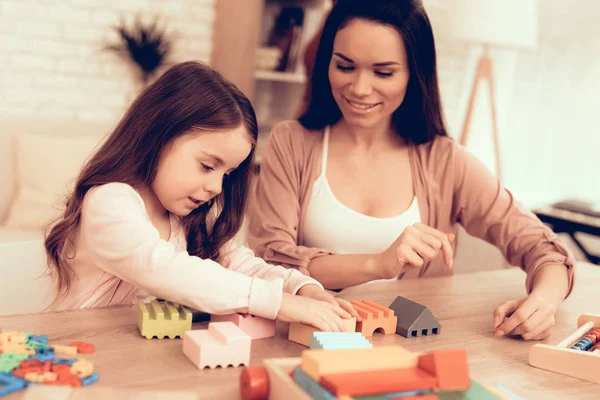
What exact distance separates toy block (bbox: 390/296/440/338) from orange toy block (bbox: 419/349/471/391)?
0.37 m

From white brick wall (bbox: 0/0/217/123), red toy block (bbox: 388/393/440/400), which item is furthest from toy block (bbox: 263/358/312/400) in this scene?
white brick wall (bbox: 0/0/217/123)

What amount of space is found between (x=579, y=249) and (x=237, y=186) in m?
2.50

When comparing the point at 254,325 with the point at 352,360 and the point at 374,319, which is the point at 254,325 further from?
the point at 352,360

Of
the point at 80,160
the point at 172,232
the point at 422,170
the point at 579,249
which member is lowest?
the point at 579,249

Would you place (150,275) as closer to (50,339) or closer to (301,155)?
(50,339)

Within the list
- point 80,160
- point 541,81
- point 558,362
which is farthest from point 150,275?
point 541,81

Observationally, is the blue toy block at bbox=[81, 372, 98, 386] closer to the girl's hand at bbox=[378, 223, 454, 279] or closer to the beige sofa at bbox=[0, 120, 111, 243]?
the girl's hand at bbox=[378, 223, 454, 279]

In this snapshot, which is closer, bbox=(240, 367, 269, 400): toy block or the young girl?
bbox=(240, 367, 269, 400): toy block

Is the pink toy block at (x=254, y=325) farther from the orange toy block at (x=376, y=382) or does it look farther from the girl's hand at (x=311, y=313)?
the orange toy block at (x=376, y=382)

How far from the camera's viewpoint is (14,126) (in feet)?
9.95

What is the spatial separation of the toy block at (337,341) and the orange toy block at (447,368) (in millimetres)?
169

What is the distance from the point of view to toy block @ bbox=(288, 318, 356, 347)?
110 cm

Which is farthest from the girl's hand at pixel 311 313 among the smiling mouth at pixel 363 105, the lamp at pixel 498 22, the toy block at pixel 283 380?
the lamp at pixel 498 22

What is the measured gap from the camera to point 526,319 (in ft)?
4.17
